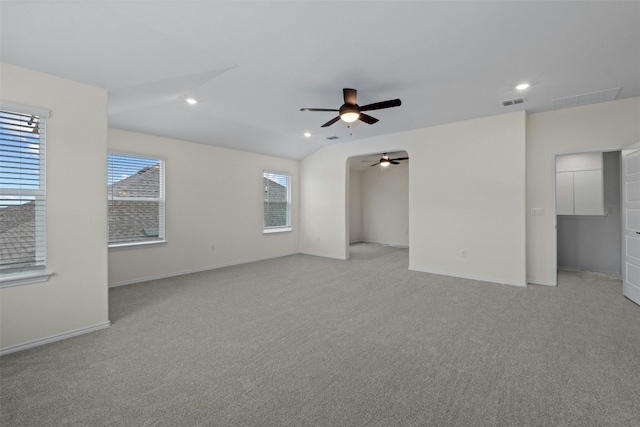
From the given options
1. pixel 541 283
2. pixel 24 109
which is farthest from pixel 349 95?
pixel 541 283

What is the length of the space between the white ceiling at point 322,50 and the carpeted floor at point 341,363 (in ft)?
A: 8.58

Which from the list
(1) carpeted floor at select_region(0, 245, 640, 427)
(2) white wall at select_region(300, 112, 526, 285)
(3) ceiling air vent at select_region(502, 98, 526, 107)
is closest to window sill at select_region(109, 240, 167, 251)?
(1) carpeted floor at select_region(0, 245, 640, 427)

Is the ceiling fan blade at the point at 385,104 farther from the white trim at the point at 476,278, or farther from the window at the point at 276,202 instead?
the window at the point at 276,202

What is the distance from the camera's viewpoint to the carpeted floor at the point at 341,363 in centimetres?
172

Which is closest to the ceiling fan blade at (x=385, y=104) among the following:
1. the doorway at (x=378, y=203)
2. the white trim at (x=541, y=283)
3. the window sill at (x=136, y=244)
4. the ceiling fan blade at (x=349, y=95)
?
the ceiling fan blade at (x=349, y=95)

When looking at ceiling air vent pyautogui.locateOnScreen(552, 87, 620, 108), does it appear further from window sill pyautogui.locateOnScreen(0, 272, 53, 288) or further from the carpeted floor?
window sill pyautogui.locateOnScreen(0, 272, 53, 288)

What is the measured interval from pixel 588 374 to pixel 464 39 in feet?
9.39

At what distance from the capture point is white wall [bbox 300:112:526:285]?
14.6 ft

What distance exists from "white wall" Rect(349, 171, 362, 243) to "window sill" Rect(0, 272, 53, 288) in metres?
7.81

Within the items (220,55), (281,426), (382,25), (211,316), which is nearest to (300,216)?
(211,316)

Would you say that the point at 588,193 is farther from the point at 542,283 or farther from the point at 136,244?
the point at 136,244

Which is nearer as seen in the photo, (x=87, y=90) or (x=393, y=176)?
(x=87, y=90)

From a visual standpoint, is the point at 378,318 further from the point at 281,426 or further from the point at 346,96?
the point at 346,96

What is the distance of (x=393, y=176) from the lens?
9.16 m
